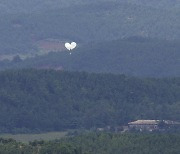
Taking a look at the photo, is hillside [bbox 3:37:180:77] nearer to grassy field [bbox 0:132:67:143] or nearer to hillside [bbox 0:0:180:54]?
hillside [bbox 0:0:180:54]

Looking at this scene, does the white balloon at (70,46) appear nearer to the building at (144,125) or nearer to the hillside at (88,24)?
the hillside at (88,24)

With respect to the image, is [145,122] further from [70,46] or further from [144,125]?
[70,46]

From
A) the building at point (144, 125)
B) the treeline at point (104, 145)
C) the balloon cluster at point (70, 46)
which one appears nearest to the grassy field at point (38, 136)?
the building at point (144, 125)

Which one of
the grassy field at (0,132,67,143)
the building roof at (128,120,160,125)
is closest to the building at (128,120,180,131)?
the building roof at (128,120,160,125)

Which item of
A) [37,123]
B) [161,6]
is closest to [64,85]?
[37,123]

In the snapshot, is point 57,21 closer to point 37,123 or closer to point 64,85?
point 64,85

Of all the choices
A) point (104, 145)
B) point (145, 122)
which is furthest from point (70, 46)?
point (104, 145)
